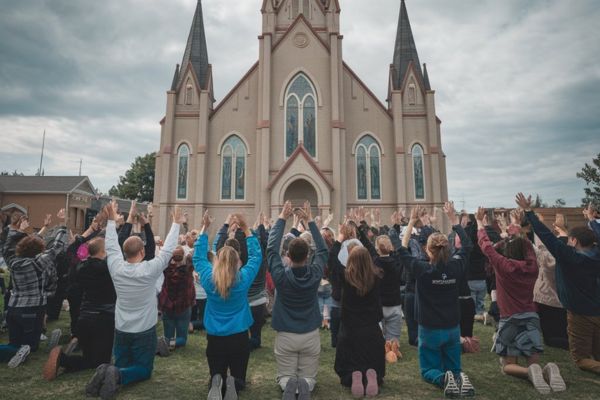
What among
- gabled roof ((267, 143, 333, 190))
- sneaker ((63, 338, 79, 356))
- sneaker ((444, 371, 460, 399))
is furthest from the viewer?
gabled roof ((267, 143, 333, 190))

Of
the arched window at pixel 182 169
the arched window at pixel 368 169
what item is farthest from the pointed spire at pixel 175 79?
the arched window at pixel 368 169

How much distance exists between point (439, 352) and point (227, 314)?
251 centimetres

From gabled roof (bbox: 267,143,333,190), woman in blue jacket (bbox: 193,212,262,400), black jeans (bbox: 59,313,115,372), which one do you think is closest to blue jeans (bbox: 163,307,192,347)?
black jeans (bbox: 59,313,115,372)

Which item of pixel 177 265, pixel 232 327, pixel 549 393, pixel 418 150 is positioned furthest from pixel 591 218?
pixel 418 150

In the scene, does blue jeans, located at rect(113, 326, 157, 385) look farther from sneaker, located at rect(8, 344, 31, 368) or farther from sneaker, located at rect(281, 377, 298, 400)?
sneaker, located at rect(281, 377, 298, 400)

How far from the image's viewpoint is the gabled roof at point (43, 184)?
3241 cm

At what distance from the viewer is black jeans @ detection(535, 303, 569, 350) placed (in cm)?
564

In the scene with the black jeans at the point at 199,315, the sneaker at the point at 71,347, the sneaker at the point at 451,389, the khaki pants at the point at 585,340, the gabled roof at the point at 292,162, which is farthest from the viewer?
the gabled roof at the point at 292,162

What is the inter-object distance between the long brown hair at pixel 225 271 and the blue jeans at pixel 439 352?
2.34 m

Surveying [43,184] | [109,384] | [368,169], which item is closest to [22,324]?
[109,384]

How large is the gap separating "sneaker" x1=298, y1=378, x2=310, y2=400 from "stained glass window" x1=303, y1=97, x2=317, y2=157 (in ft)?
64.8

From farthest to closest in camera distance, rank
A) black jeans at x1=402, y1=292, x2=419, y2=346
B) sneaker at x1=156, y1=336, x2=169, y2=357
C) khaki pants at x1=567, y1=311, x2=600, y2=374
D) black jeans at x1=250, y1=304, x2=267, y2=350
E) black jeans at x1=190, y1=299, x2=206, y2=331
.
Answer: black jeans at x1=190, y1=299, x2=206, y2=331, black jeans at x1=402, y1=292, x2=419, y2=346, black jeans at x1=250, y1=304, x2=267, y2=350, sneaker at x1=156, y1=336, x2=169, y2=357, khaki pants at x1=567, y1=311, x2=600, y2=374

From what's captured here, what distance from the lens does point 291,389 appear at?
3457mm

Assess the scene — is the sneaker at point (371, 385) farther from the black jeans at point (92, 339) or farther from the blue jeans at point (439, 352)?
the black jeans at point (92, 339)
